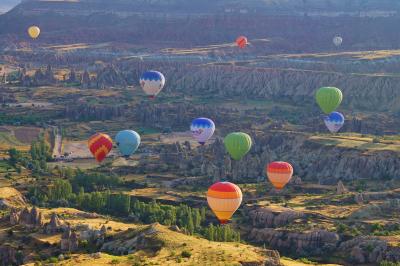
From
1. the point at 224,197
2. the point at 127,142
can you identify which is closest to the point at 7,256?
the point at 224,197

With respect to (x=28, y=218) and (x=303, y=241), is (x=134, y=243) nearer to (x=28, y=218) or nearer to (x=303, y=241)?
(x=28, y=218)

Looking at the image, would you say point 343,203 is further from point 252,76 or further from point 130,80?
point 130,80

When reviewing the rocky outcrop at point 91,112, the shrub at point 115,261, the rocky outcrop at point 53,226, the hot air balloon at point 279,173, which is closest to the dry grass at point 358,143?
the hot air balloon at point 279,173

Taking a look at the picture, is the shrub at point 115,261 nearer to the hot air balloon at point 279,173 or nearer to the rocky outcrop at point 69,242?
the rocky outcrop at point 69,242

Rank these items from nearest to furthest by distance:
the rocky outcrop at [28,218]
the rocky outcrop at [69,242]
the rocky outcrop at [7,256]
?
the rocky outcrop at [7,256], the rocky outcrop at [69,242], the rocky outcrop at [28,218]

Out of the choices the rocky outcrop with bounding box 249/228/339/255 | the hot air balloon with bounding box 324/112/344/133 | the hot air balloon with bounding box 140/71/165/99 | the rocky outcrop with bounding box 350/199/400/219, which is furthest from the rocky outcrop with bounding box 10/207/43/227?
the hot air balloon with bounding box 140/71/165/99

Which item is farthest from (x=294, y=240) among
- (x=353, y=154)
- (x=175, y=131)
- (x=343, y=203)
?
(x=175, y=131)
